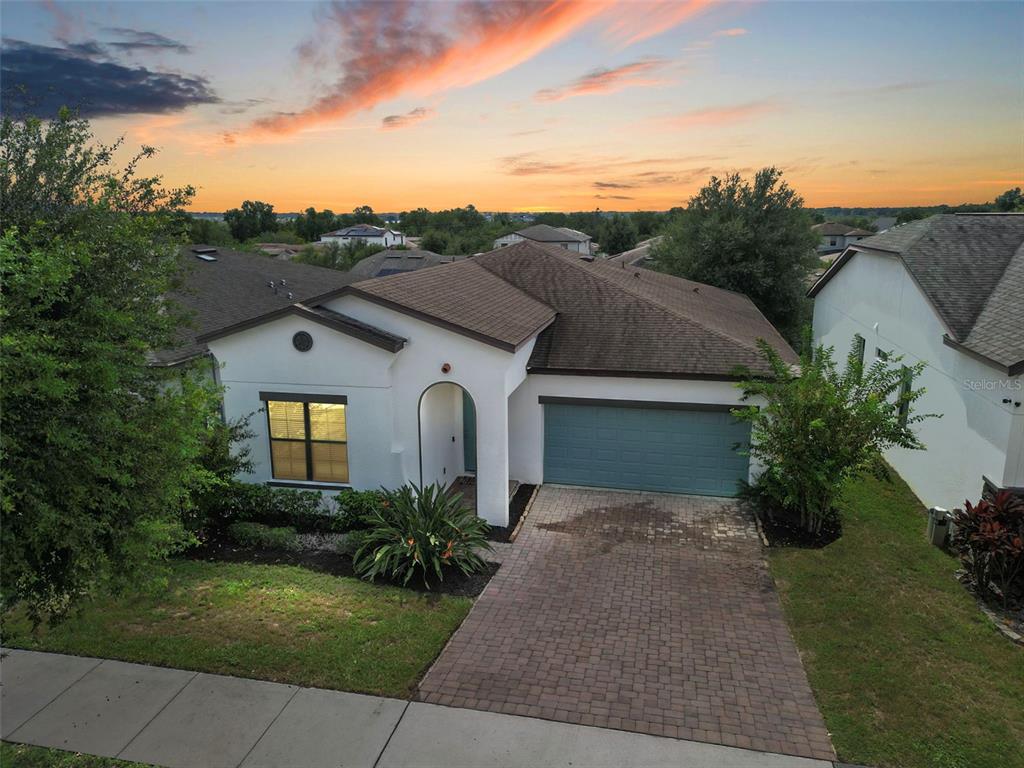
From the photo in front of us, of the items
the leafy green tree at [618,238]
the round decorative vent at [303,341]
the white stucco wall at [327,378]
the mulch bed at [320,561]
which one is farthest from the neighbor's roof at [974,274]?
the leafy green tree at [618,238]

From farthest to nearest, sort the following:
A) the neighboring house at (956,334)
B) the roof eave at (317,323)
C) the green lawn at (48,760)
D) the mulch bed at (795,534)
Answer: the roof eave at (317,323) → the mulch bed at (795,534) → the neighboring house at (956,334) → the green lawn at (48,760)

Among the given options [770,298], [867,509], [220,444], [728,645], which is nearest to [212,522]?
[220,444]

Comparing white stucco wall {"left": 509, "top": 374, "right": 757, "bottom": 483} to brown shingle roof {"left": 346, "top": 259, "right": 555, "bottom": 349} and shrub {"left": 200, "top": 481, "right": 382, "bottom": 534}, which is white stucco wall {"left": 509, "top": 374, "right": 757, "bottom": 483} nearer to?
brown shingle roof {"left": 346, "top": 259, "right": 555, "bottom": 349}

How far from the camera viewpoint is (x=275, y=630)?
8.88 m

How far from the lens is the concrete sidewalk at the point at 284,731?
6.61 m

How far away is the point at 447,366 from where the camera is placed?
12.4 meters

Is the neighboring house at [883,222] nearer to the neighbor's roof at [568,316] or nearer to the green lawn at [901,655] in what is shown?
the neighbor's roof at [568,316]

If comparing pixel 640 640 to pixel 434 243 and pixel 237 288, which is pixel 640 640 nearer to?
pixel 237 288

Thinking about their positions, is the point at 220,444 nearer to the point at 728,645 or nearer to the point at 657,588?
the point at 657,588

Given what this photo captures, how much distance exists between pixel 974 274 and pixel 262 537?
16.5 m

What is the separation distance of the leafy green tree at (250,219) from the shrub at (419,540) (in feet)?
337

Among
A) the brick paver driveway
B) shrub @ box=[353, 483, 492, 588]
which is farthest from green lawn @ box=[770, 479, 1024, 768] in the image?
→ shrub @ box=[353, 483, 492, 588]

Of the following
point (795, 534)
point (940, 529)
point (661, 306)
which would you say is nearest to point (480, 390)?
point (661, 306)

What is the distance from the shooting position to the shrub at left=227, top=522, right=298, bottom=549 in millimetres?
11742
